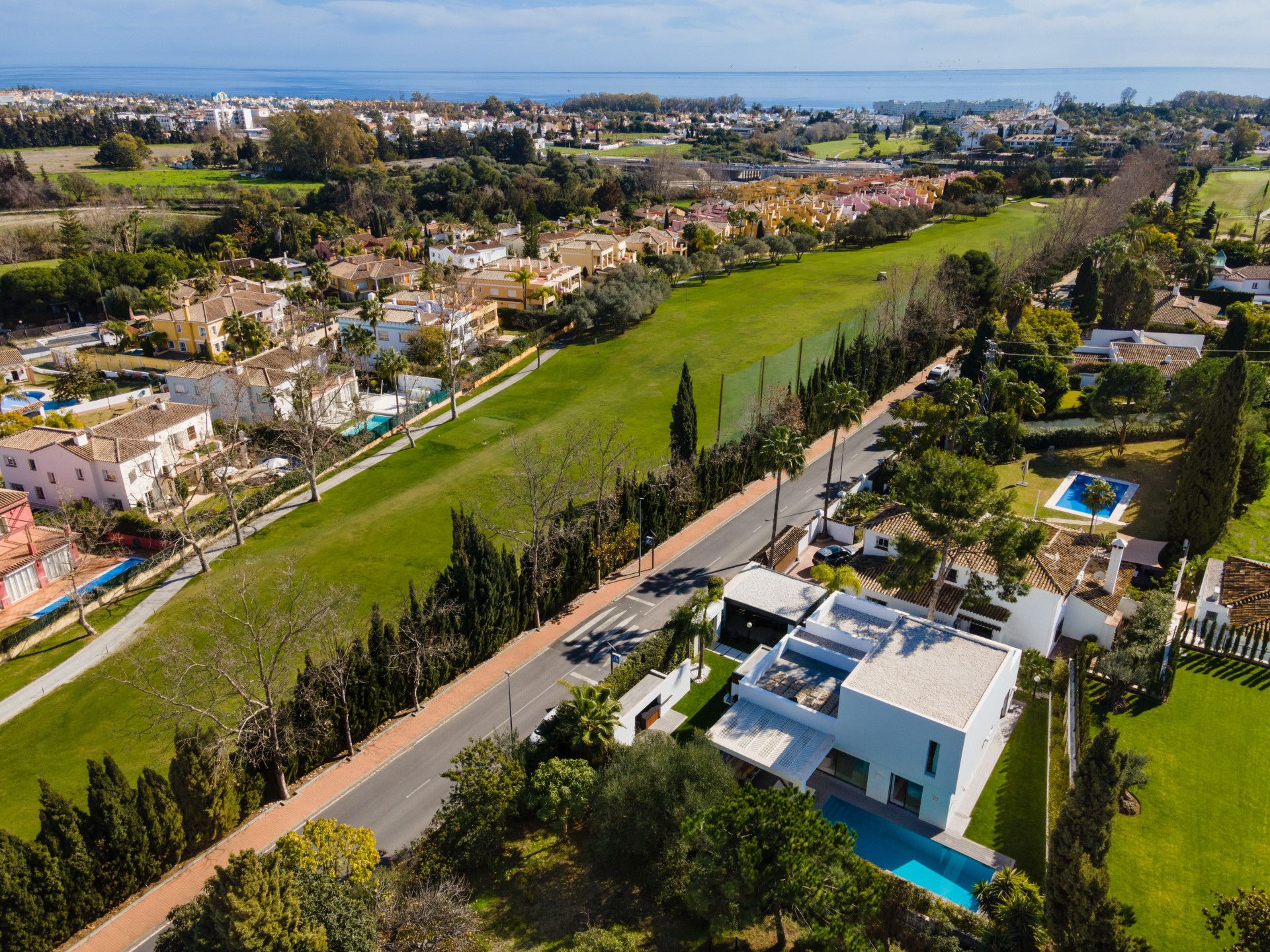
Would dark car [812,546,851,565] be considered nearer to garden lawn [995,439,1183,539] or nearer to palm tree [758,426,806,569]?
palm tree [758,426,806,569]

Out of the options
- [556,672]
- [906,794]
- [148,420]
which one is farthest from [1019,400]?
[148,420]

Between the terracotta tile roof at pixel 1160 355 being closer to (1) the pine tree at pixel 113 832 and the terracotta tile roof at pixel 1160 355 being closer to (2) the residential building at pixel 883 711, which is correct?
(2) the residential building at pixel 883 711

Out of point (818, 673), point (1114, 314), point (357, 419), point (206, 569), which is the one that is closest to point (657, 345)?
point (357, 419)

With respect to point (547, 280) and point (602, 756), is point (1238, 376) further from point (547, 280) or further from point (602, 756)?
point (547, 280)

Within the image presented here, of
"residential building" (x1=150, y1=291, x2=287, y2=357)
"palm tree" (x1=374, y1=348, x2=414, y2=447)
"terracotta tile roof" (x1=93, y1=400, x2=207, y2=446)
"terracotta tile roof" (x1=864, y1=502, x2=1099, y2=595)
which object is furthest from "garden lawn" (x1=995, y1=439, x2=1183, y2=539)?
"residential building" (x1=150, y1=291, x2=287, y2=357)

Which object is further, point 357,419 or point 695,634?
point 357,419
